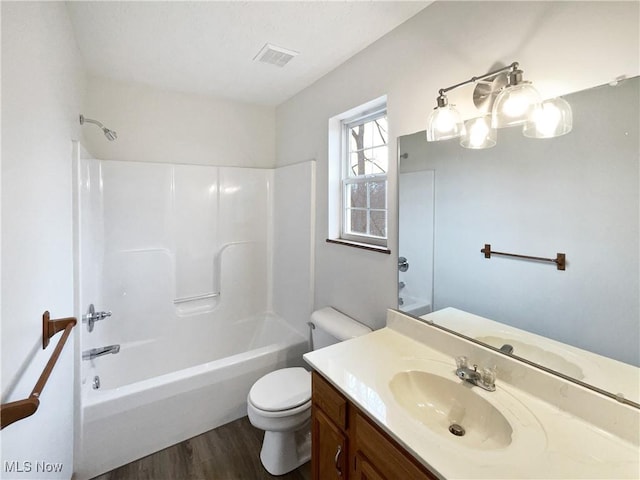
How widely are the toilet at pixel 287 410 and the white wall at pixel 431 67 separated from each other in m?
0.18

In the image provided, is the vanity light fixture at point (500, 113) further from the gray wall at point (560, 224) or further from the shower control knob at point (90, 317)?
the shower control knob at point (90, 317)

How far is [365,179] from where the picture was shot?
2.09 meters

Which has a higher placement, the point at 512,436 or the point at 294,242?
the point at 294,242

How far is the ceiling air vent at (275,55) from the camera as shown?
1.86 metres

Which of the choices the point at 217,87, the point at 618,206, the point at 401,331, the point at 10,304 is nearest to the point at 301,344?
the point at 401,331

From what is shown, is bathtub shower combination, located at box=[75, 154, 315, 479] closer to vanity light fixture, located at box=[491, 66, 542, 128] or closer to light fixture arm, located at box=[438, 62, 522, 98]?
light fixture arm, located at box=[438, 62, 522, 98]

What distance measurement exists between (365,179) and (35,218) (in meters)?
1.69

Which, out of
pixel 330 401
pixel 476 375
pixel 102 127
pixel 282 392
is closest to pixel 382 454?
pixel 330 401

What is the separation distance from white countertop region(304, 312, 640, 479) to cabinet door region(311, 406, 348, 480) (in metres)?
0.23

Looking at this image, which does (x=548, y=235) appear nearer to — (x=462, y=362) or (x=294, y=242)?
(x=462, y=362)

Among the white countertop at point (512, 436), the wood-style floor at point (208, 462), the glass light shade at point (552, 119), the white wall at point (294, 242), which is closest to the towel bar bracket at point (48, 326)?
the white countertop at point (512, 436)

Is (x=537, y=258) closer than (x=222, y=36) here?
Yes

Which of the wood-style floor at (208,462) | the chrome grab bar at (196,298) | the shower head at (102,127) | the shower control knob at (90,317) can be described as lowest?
the wood-style floor at (208,462)

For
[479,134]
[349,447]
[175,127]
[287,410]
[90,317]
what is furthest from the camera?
[175,127]
